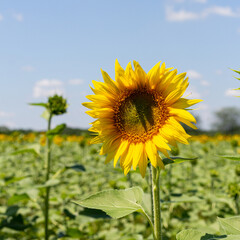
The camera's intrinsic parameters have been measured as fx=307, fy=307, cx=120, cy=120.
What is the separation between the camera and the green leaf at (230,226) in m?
1.19

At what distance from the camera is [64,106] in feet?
7.66

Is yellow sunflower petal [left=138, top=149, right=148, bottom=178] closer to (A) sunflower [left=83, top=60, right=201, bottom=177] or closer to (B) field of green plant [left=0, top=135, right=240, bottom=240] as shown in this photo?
(A) sunflower [left=83, top=60, right=201, bottom=177]

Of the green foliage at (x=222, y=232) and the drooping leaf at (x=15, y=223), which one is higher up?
the green foliage at (x=222, y=232)

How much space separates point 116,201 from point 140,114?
0.39 metres

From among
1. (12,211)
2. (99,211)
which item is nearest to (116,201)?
(99,211)

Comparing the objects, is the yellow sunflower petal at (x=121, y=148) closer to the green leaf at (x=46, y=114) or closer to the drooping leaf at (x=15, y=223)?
the green leaf at (x=46, y=114)

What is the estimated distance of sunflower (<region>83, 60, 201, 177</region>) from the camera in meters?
1.23

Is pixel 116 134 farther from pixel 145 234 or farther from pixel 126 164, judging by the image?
pixel 145 234

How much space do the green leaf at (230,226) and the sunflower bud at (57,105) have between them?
4.74 ft

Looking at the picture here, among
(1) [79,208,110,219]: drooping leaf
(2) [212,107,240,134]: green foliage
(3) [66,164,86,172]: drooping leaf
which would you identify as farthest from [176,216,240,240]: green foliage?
(2) [212,107,240,134]: green foliage

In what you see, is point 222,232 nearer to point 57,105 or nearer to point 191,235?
point 191,235

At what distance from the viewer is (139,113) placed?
4.46ft

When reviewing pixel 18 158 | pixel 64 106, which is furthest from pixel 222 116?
pixel 64 106

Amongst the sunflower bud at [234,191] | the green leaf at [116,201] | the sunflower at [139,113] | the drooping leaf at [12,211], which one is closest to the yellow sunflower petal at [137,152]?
the sunflower at [139,113]
